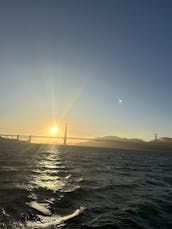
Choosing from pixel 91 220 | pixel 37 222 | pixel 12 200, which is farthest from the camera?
pixel 12 200

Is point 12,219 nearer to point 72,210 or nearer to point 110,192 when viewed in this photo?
point 72,210

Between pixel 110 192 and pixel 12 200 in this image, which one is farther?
pixel 110 192

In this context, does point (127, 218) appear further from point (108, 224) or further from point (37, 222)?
point (37, 222)

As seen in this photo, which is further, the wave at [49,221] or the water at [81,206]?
the water at [81,206]

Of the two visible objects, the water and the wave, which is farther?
the water

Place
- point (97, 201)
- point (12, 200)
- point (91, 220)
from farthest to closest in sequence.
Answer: point (97, 201) < point (12, 200) < point (91, 220)

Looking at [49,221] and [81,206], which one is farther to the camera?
[81,206]

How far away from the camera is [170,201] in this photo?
16219 millimetres

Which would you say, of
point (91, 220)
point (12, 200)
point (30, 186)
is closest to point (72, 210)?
point (91, 220)

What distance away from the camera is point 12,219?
10.3 m

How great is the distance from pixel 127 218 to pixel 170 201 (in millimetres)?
5956

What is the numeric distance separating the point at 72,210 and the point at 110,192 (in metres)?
5.88

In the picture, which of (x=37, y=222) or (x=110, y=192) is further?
(x=110, y=192)

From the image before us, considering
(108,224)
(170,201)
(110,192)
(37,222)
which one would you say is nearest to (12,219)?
(37,222)
